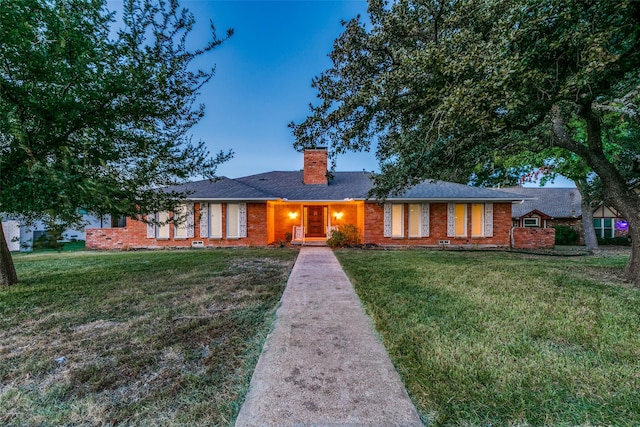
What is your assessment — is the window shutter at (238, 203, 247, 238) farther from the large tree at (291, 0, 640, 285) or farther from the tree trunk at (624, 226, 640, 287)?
the tree trunk at (624, 226, 640, 287)

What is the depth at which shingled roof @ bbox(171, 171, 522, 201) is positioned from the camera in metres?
12.1

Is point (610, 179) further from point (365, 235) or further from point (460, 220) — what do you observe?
point (365, 235)

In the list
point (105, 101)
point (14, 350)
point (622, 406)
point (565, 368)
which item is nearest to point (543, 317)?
point (565, 368)

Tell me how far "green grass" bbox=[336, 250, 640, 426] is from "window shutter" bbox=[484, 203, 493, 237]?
7.44 m

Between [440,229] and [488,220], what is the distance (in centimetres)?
225

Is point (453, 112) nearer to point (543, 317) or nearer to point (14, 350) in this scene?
point (543, 317)

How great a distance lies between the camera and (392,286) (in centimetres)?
519

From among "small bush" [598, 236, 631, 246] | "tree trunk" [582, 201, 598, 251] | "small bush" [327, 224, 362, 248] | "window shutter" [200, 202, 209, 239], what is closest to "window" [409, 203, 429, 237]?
"small bush" [327, 224, 362, 248]

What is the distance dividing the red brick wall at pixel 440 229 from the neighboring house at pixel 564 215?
3997mm

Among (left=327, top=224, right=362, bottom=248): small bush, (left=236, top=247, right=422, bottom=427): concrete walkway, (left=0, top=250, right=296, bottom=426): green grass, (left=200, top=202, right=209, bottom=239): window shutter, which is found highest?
(left=200, top=202, right=209, bottom=239): window shutter

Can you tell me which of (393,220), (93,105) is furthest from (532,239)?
(93,105)

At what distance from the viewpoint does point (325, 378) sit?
2199mm

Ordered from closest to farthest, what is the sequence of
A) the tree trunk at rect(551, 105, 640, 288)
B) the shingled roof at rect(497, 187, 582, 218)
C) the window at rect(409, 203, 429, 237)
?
the tree trunk at rect(551, 105, 640, 288) < the window at rect(409, 203, 429, 237) < the shingled roof at rect(497, 187, 582, 218)

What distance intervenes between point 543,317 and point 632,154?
9.66 meters
